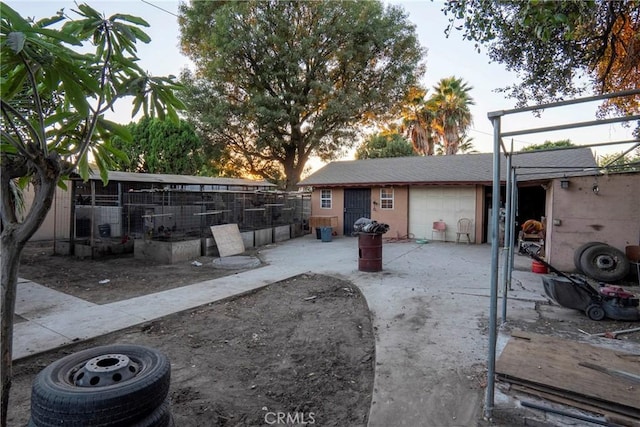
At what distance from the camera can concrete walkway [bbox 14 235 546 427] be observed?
298 cm

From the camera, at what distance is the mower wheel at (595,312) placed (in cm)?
490

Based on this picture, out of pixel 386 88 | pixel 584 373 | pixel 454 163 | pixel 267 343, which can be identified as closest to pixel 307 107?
pixel 386 88

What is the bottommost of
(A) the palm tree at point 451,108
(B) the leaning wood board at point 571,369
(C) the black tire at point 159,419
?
(B) the leaning wood board at point 571,369

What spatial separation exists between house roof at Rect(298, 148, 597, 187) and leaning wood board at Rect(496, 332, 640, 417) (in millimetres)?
9571

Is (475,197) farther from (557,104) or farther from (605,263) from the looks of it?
(557,104)

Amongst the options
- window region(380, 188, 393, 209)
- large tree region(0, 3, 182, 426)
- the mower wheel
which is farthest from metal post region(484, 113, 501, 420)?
window region(380, 188, 393, 209)

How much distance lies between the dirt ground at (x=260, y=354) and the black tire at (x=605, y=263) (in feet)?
16.8

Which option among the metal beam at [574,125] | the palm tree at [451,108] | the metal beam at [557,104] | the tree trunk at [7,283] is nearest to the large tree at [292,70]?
the palm tree at [451,108]

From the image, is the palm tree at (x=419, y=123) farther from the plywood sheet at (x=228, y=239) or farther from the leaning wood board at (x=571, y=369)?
the leaning wood board at (x=571, y=369)

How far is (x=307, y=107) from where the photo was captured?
64.1ft

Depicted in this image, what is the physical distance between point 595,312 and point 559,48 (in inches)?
192

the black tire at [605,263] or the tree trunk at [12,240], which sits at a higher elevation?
the tree trunk at [12,240]

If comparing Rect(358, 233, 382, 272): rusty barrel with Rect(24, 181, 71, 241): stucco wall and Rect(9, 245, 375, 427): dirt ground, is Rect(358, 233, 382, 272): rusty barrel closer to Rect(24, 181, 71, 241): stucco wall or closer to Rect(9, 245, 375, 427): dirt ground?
Rect(9, 245, 375, 427): dirt ground

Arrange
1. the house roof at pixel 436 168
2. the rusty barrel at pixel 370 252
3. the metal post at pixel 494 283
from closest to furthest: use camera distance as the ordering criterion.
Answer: the metal post at pixel 494 283, the rusty barrel at pixel 370 252, the house roof at pixel 436 168
